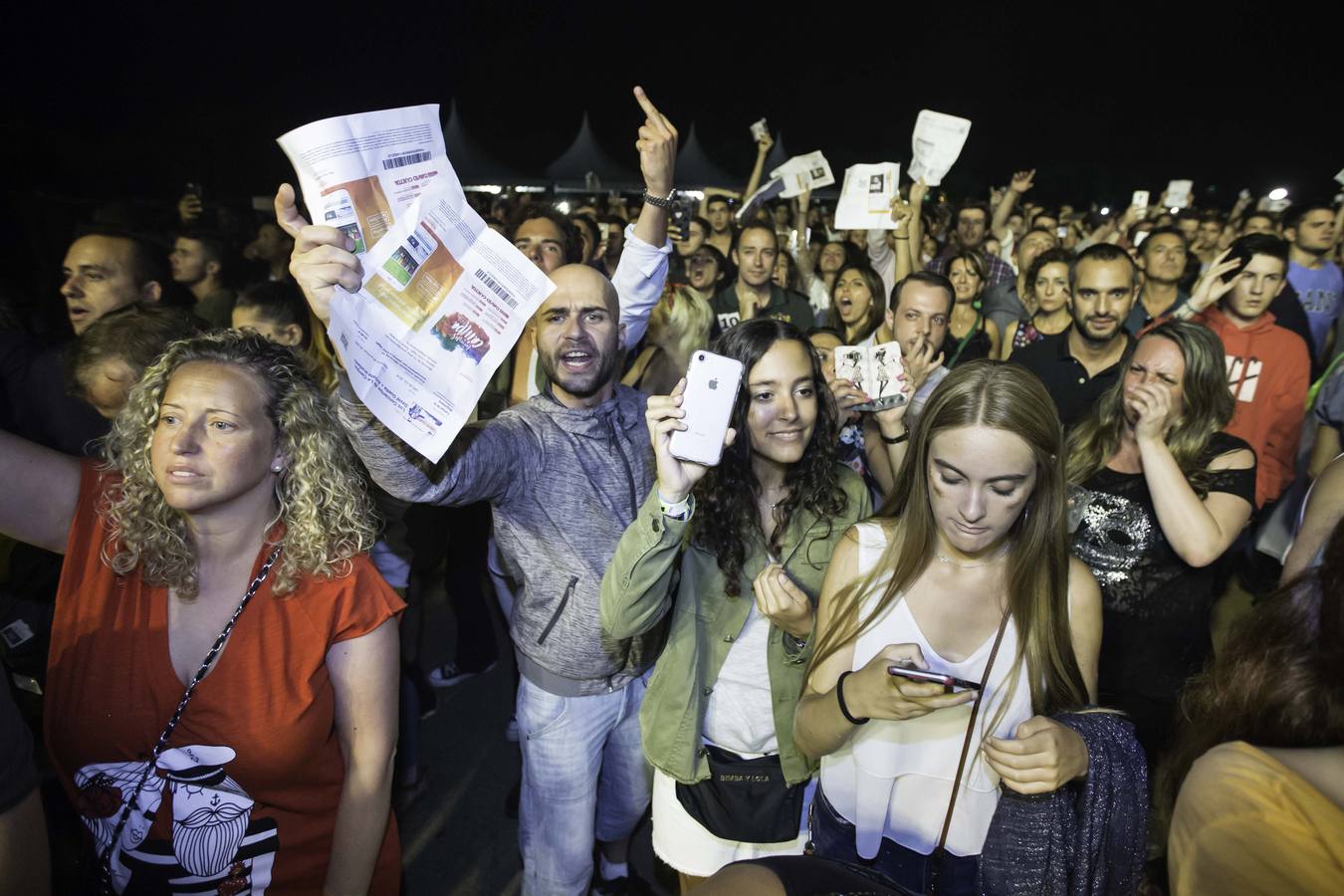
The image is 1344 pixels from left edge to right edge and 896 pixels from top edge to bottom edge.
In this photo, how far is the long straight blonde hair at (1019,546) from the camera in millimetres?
1708

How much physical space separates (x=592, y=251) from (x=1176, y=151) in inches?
1143

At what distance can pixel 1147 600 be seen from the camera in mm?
2373

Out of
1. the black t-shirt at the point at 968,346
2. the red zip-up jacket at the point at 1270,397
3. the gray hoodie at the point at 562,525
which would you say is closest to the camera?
the gray hoodie at the point at 562,525

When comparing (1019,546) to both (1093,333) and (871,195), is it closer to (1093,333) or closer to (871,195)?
(1093,333)

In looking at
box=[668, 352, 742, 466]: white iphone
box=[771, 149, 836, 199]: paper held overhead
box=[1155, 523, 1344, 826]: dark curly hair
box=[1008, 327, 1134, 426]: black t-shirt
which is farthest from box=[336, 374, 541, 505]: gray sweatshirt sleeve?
box=[771, 149, 836, 199]: paper held overhead

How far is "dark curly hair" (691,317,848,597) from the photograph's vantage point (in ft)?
6.95

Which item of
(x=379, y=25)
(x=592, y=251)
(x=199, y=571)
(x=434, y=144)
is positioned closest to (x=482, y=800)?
(x=199, y=571)

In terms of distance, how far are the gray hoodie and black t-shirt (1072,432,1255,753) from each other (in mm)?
1549

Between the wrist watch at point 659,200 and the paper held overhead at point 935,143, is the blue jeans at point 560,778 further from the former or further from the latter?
the paper held overhead at point 935,143

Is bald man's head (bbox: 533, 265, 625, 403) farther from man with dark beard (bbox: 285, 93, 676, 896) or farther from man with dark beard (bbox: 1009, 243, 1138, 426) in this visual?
man with dark beard (bbox: 1009, 243, 1138, 426)

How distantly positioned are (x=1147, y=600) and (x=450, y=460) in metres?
2.22

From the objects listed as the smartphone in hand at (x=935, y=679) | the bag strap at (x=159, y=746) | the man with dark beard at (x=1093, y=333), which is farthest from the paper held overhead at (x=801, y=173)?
the bag strap at (x=159, y=746)

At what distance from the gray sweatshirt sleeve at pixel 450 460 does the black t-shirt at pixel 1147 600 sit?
191 centimetres

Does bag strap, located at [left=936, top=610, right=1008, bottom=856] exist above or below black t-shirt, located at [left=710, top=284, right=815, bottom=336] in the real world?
below
